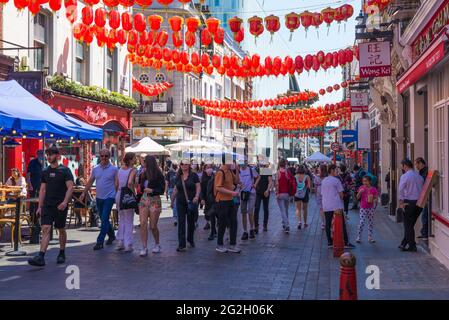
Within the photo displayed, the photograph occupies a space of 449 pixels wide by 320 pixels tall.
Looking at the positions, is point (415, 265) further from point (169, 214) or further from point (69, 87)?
point (69, 87)

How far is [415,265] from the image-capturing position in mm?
10000

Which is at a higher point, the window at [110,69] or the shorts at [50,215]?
the window at [110,69]

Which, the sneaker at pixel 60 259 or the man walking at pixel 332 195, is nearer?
the sneaker at pixel 60 259

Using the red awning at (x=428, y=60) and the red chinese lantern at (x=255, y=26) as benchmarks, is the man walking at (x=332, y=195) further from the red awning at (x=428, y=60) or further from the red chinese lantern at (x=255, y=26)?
the red chinese lantern at (x=255, y=26)

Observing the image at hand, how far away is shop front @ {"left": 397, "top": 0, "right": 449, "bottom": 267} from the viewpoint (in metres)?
9.60

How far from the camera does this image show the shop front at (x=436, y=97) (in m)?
9.60

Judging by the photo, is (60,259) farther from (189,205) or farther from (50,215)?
(189,205)

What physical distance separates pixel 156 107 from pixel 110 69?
49.2 feet

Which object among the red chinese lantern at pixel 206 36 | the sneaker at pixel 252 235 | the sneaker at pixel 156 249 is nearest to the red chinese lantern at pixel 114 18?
the red chinese lantern at pixel 206 36

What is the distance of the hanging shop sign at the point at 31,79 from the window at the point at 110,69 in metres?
8.31
